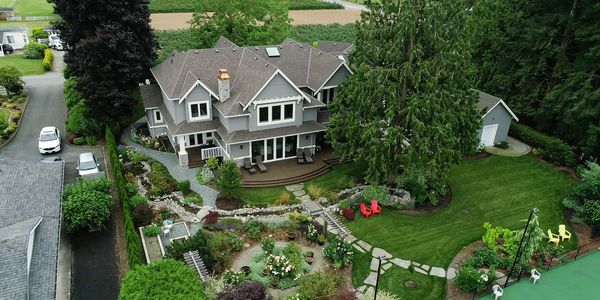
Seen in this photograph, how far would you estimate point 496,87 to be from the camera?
133ft

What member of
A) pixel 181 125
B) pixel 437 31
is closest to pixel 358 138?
pixel 437 31

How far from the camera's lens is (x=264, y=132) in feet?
106

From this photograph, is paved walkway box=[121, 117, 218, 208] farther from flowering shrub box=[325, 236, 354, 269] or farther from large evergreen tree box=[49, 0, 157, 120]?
flowering shrub box=[325, 236, 354, 269]

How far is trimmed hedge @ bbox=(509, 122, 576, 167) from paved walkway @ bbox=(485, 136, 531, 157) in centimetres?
64

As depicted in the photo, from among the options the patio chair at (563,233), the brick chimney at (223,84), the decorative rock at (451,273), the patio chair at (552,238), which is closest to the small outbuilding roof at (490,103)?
the patio chair at (563,233)

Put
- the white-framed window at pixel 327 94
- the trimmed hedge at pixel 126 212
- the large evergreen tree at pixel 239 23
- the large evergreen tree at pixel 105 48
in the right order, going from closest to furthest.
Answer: the trimmed hedge at pixel 126 212 → the large evergreen tree at pixel 105 48 → the white-framed window at pixel 327 94 → the large evergreen tree at pixel 239 23

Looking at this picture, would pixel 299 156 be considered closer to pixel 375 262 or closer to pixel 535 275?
pixel 375 262

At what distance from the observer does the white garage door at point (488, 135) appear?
3734cm

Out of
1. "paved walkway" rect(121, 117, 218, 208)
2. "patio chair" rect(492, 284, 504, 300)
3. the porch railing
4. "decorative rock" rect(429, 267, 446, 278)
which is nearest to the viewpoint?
"patio chair" rect(492, 284, 504, 300)

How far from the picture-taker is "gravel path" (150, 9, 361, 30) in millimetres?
79812

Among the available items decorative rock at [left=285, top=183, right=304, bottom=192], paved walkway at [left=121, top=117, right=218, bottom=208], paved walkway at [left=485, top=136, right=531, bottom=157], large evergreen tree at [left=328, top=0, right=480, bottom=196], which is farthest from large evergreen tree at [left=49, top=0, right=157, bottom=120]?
paved walkway at [left=485, top=136, right=531, bottom=157]

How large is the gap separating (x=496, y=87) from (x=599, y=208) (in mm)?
16460

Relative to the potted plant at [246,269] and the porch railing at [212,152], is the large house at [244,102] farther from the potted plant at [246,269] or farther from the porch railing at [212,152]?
the potted plant at [246,269]

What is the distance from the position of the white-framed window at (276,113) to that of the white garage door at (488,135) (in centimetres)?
1700
